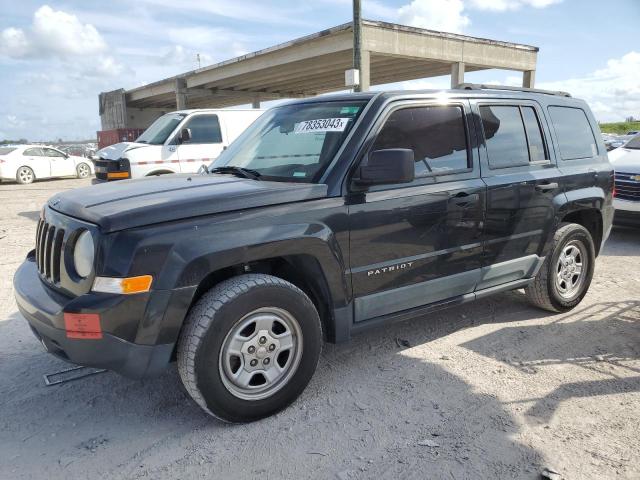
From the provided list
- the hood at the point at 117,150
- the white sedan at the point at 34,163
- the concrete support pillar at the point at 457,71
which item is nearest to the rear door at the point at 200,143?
the hood at the point at 117,150

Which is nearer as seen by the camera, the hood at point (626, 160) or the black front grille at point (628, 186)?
the black front grille at point (628, 186)

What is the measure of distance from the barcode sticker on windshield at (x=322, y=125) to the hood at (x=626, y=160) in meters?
6.10

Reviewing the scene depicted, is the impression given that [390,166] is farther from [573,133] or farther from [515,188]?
[573,133]

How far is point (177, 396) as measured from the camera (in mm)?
3332

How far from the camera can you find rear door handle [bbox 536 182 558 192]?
4.21 m

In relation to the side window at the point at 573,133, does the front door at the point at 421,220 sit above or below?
below

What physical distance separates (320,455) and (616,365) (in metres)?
2.39

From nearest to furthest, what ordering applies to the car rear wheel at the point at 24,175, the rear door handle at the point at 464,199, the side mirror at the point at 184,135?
1. the rear door handle at the point at 464,199
2. the side mirror at the point at 184,135
3. the car rear wheel at the point at 24,175

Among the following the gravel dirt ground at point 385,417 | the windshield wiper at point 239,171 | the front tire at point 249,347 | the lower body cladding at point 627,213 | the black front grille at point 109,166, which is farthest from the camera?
the black front grille at point 109,166

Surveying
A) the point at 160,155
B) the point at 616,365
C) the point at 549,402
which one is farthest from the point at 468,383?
the point at 160,155

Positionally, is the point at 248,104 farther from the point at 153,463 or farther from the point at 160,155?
the point at 153,463

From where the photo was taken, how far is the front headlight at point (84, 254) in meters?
2.67

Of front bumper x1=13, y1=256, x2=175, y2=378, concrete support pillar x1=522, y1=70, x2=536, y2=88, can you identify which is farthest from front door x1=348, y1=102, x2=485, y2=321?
concrete support pillar x1=522, y1=70, x2=536, y2=88

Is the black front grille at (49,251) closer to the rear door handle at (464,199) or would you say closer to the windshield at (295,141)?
the windshield at (295,141)
